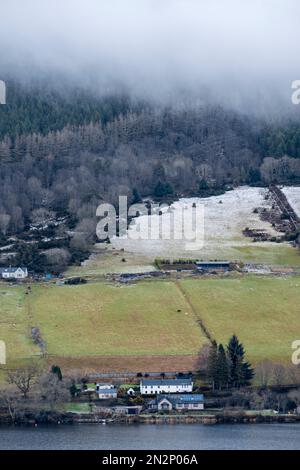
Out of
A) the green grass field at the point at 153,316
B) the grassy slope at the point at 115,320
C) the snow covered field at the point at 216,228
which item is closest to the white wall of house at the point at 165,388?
the green grass field at the point at 153,316

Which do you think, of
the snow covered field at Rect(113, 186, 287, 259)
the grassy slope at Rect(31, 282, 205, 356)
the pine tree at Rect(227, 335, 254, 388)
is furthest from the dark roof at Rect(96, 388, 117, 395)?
the snow covered field at Rect(113, 186, 287, 259)

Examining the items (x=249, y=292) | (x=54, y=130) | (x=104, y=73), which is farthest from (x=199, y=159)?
(x=249, y=292)

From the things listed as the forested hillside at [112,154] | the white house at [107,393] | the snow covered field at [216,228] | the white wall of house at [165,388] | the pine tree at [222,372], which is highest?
the forested hillside at [112,154]

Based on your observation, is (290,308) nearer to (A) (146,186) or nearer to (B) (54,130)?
(A) (146,186)

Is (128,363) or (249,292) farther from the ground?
(249,292)

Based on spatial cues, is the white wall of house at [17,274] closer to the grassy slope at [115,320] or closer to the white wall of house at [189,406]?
the grassy slope at [115,320]

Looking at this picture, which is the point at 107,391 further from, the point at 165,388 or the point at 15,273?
the point at 15,273
